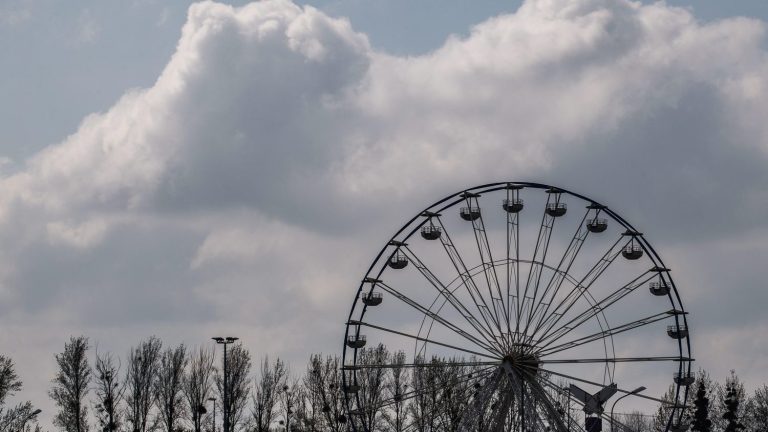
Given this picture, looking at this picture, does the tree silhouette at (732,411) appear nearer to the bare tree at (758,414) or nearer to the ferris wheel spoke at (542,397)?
the bare tree at (758,414)

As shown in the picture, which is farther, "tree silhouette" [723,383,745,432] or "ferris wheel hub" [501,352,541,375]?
"tree silhouette" [723,383,745,432]

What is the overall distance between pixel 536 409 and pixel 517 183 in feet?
29.5

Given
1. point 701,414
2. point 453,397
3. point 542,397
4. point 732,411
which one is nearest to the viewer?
point 542,397

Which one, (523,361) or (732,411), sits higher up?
(732,411)

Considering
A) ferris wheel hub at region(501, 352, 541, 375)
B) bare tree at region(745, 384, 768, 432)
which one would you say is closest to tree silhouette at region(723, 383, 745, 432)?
bare tree at region(745, 384, 768, 432)

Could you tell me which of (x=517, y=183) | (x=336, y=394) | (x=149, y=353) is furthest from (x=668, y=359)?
(x=149, y=353)

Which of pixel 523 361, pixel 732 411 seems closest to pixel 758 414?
pixel 732 411

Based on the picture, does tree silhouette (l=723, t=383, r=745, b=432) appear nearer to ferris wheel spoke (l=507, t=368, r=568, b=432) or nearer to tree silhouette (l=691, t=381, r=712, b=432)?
tree silhouette (l=691, t=381, r=712, b=432)

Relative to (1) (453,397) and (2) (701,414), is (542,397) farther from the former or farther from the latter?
(2) (701,414)

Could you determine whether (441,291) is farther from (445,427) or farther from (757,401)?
(757,401)

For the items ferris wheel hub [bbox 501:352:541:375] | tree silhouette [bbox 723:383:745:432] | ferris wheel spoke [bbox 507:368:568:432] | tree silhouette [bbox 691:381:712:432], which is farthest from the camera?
tree silhouette [bbox 723:383:745:432]

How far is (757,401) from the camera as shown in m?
117

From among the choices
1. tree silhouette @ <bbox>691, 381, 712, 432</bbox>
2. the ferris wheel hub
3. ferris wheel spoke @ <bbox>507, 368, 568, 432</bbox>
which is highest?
tree silhouette @ <bbox>691, 381, 712, 432</bbox>

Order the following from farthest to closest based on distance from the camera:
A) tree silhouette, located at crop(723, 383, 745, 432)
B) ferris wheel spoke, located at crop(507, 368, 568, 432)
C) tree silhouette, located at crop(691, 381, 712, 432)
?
tree silhouette, located at crop(723, 383, 745, 432) → tree silhouette, located at crop(691, 381, 712, 432) → ferris wheel spoke, located at crop(507, 368, 568, 432)
